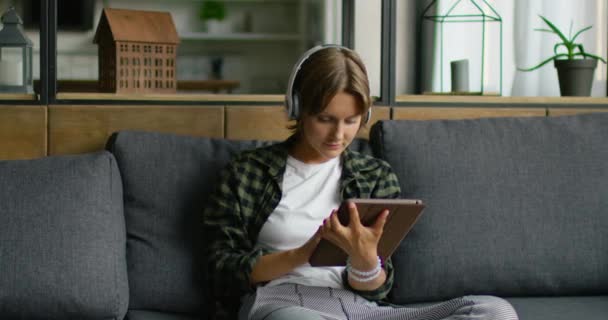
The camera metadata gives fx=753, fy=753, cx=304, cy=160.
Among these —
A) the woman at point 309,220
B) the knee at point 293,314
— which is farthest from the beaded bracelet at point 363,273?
the knee at point 293,314

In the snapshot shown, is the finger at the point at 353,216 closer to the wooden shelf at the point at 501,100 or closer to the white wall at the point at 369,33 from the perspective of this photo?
the wooden shelf at the point at 501,100

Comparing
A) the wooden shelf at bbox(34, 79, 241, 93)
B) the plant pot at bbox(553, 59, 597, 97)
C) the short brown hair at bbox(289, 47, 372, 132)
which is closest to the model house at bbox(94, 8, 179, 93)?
the short brown hair at bbox(289, 47, 372, 132)

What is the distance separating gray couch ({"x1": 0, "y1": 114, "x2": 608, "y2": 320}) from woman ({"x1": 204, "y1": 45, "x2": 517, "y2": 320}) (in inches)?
5.4

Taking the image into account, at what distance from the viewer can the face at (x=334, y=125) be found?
1429 millimetres

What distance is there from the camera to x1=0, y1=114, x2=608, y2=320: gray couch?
149 centimetres

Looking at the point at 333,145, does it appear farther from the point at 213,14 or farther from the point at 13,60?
the point at 213,14

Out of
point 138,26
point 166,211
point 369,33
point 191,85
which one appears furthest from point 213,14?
point 166,211

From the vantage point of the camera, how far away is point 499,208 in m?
1.73

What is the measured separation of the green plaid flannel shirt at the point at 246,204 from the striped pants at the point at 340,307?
0.05m

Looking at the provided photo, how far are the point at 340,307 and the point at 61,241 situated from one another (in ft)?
1.86

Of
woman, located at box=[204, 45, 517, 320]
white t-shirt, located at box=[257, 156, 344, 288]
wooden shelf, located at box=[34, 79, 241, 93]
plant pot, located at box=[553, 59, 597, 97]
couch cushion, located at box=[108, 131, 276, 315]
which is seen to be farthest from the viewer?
wooden shelf, located at box=[34, 79, 241, 93]

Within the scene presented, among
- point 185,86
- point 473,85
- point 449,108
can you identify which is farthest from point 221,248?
point 185,86

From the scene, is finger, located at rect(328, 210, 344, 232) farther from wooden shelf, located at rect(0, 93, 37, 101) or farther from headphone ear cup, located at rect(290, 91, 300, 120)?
wooden shelf, located at rect(0, 93, 37, 101)

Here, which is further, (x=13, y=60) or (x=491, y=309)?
(x=13, y=60)
